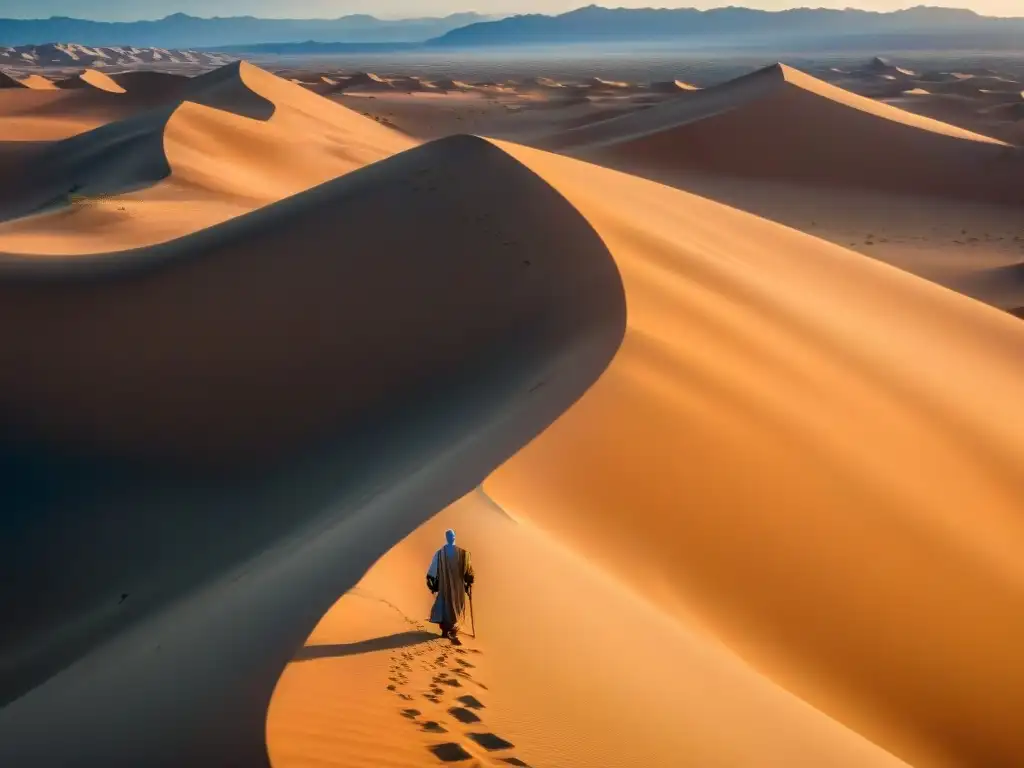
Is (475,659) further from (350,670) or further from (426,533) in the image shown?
(426,533)

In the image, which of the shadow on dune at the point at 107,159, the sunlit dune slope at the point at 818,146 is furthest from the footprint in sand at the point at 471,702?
the sunlit dune slope at the point at 818,146

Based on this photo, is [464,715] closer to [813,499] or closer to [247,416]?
[813,499]

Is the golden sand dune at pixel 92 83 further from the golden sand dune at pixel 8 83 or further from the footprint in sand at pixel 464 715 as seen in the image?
the footprint in sand at pixel 464 715

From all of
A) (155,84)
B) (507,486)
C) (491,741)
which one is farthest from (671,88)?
(491,741)

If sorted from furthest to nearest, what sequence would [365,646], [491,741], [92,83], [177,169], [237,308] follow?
[92,83] < [177,169] < [237,308] < [365,646] < [491,741]

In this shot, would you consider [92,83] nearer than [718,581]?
No

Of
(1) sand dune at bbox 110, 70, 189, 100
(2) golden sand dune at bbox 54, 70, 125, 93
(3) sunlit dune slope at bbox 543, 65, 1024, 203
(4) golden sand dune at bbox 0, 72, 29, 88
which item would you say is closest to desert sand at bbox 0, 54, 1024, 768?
(3) sunlit dune slope at bbox 543, 65, 1024, 203

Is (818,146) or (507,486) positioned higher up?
(507,486)
